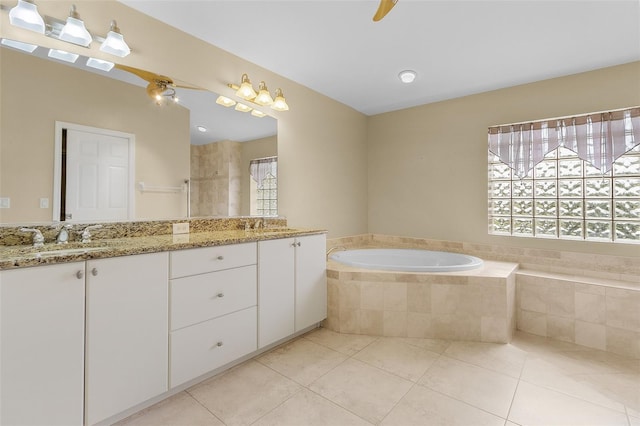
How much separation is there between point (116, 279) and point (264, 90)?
1843mm

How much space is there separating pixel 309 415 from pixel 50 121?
6.92 ft

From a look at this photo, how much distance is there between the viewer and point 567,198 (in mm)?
2797

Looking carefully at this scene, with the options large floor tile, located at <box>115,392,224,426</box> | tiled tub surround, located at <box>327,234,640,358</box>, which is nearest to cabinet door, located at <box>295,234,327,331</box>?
large floor tile, located at <box>115,392,224,426</box>

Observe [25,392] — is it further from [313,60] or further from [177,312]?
[313,60]

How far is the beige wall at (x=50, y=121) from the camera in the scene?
1472 mm

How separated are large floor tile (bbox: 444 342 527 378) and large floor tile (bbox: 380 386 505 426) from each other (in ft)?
1.74

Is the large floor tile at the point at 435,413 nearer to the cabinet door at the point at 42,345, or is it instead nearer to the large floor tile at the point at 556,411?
the large floor tile at the point at 556,411

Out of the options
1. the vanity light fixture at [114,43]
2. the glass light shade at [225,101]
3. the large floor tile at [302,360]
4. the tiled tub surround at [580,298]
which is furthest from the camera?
the glass light shade at [225,101]

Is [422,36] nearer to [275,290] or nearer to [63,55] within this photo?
[275,290]

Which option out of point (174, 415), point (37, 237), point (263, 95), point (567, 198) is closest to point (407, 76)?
point (263, 95)

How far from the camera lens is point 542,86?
9.25ft

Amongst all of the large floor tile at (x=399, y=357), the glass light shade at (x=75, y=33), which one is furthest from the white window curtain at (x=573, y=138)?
the glass light shade at (x=75, y=33)

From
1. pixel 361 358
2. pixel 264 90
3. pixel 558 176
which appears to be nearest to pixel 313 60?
pixel 264 90

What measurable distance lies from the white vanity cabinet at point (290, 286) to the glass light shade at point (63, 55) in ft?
5.07
